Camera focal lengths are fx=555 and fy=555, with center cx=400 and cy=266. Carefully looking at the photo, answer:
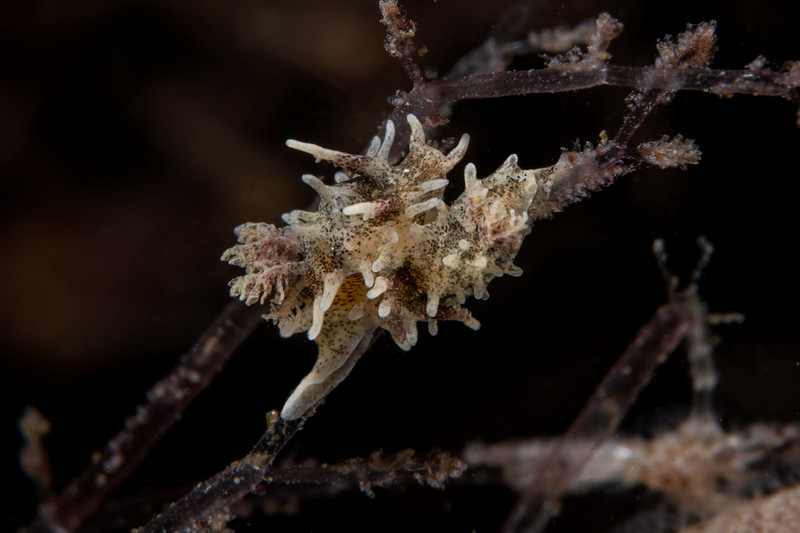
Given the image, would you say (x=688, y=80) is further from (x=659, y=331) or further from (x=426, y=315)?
(x=659, y=331)

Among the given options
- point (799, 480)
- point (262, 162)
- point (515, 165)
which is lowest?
point (262, 162)

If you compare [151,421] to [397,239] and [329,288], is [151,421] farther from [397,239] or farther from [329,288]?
[397,239]

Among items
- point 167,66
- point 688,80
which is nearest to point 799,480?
point 688,80

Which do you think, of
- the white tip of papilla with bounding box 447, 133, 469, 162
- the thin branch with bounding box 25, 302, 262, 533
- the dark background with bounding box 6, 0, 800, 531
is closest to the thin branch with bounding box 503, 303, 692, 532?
the dark background with bounding box 6, 0, 800, 531

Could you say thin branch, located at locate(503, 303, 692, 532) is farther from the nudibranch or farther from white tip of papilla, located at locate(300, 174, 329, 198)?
white tip of papilla, located at locate(300, 174, 329, 198)

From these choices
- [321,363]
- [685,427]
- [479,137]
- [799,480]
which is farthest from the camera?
[685,427]

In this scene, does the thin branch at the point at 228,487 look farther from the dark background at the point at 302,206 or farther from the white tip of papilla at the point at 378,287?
the white tip of papilla at the point at 378,287
